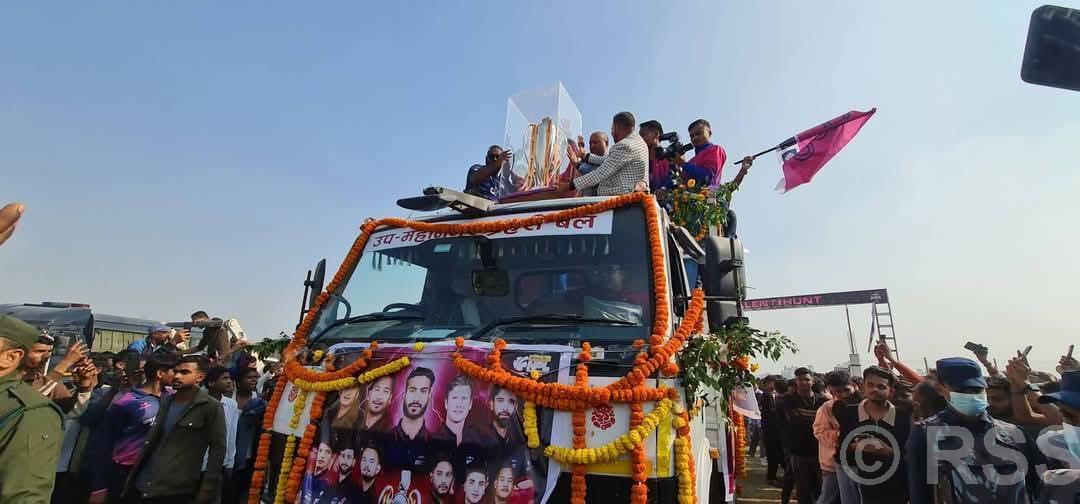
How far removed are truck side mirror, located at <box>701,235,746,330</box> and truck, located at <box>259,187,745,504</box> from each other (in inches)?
0.5

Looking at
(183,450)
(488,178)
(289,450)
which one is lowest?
(183,450)

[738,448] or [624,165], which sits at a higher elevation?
[624,165]

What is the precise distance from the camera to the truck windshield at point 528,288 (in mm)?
2914

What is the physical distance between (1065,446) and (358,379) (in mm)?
3300

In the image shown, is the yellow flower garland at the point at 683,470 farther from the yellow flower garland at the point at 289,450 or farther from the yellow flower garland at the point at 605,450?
the yellow flower garland at the point at 289,450

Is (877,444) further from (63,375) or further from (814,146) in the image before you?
(63,375)

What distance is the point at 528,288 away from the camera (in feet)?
10.6

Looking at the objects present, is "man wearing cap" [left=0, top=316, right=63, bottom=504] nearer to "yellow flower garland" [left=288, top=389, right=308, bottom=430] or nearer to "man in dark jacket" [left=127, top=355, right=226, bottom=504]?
"yellow flower garland" [left=288, top=389, right=308, bottom=430]

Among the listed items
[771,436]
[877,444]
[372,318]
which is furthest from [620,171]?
[771,436]

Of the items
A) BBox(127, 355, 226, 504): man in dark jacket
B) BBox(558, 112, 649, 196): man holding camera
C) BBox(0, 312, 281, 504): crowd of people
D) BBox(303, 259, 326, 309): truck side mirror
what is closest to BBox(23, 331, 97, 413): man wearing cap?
BBox(0, 312, 281, 504): crowd of people

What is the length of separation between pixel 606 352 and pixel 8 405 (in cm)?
258

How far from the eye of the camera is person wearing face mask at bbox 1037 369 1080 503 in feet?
6.57

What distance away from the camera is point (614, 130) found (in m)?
4.78

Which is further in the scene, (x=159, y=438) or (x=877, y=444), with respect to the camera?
(x=877, y=444)
